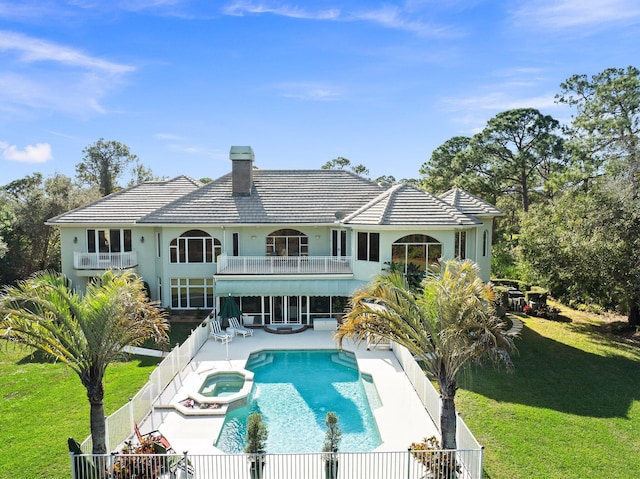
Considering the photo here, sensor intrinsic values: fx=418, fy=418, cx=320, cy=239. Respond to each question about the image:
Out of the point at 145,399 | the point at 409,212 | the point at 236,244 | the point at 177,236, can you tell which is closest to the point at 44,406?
the point at 145,399

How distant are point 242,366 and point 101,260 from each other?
1703 cm

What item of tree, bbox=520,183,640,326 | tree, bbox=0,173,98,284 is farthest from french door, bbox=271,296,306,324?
tree, bbox=0,173,98,284

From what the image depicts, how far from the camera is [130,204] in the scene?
35.8 meters

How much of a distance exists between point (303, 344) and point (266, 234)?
999cm

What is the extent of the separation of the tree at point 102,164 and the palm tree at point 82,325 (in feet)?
213

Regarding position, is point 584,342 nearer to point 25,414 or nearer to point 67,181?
point 25,414

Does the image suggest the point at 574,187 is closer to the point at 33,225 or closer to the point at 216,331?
the point at 216,331

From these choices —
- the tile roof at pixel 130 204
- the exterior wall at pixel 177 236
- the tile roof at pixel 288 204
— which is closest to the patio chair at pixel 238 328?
the exterior wall at pixel 177 236

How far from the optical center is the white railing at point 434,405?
1272 cm

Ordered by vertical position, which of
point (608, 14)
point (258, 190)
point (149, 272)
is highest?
point (608, 14)

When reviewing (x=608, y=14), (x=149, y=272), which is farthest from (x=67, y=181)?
(x=608, y=14)

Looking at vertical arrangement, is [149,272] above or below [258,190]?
below

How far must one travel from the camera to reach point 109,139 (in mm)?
71625

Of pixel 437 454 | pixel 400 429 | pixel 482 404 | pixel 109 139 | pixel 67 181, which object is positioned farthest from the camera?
pixel 109 139
